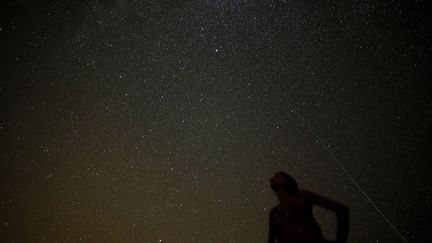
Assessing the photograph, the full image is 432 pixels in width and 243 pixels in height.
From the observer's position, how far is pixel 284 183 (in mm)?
1609

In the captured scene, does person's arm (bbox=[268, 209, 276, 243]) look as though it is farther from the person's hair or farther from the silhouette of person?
the person's hair

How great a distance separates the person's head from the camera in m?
1.61

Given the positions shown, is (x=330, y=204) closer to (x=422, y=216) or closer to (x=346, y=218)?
(x=346, y=218)

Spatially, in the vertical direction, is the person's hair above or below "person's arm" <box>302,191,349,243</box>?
above

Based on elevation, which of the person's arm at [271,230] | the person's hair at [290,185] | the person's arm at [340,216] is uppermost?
the person's hair at [290,185]

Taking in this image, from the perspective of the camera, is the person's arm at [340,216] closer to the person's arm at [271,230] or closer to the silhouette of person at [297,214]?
the silhouette of person at [297,214]

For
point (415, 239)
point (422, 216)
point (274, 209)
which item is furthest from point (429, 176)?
point (274, 209)

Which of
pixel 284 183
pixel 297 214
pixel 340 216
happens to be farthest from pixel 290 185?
pixel 340 216

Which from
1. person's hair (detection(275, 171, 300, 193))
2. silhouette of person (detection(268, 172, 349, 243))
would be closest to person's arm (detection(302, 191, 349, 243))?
silhouette of person (detection(268, 172, 349, 243))

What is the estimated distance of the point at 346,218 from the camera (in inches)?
59.3

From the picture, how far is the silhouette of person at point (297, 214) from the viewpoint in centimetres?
150

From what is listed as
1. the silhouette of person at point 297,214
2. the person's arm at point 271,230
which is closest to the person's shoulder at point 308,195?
the silhouette of person at point 297,214

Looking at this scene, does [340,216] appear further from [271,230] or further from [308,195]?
[271,230]

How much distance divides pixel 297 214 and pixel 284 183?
148 mm
